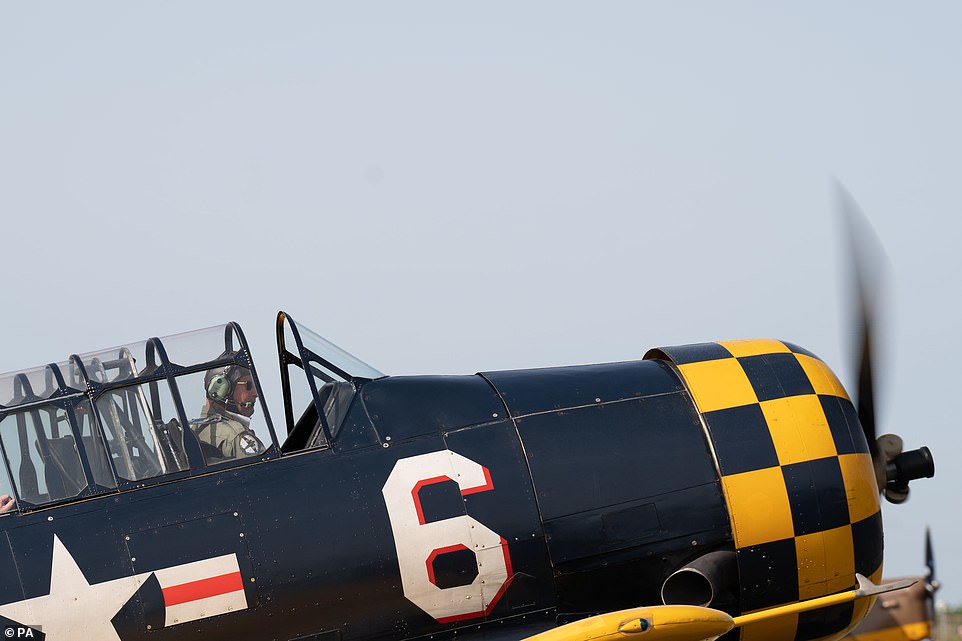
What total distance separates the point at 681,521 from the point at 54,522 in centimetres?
323

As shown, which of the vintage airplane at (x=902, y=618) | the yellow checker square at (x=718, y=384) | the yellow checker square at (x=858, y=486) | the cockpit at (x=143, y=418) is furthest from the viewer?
the vintage airplane at (x=902, y=618)

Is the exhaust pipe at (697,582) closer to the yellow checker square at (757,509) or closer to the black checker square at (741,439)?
the yellow checker square at (757,509)

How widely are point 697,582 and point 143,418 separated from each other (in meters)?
3.06

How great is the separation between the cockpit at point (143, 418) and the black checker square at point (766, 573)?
233 centimetres

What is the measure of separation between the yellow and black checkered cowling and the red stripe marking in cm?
261

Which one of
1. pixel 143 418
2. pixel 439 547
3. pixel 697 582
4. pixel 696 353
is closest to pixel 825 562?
pixel 697 582

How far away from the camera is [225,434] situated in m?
6.30

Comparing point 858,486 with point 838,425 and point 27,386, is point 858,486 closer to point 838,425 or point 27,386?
point 838,425

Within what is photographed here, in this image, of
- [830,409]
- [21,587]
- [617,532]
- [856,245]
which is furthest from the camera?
[856,245]

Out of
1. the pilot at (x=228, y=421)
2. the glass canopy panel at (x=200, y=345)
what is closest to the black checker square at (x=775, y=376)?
the pilot at (x=228, y=421)

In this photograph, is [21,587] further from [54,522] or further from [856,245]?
[856,245]

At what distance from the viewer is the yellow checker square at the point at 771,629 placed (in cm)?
640

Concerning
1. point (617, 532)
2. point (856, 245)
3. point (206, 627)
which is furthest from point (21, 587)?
point (856, 245)

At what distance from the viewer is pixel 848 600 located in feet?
21.1
